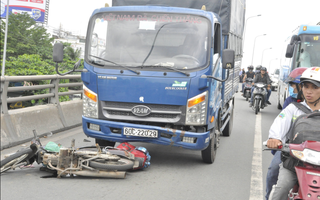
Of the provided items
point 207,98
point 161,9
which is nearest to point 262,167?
point 207,98

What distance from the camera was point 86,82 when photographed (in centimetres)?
672

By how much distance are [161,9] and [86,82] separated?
5.47 feet

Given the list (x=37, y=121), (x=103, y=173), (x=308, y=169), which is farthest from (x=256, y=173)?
(x=37, y=121)

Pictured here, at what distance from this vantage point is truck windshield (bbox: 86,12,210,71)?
662 centimetres

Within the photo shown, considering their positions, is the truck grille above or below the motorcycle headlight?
below

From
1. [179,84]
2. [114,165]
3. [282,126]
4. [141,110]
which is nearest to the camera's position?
[282,126]

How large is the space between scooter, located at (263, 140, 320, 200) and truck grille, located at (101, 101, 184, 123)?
325 centimetres

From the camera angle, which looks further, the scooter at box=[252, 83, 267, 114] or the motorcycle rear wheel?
the scooter at box=[252, 83, 267, 114]

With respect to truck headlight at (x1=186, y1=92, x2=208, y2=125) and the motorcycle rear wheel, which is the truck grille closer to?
truck headlight at (x1=186, y1=92, x2=208, y2=125)

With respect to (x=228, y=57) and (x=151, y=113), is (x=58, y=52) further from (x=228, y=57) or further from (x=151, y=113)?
(x=228, y=57)

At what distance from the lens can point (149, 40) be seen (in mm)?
6777

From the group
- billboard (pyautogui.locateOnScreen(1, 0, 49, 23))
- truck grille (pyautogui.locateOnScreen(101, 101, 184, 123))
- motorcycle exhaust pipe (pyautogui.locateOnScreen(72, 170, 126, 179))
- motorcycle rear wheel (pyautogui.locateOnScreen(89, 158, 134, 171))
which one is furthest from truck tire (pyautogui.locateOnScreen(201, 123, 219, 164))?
billboard (pyautogui.locateOnScreen(1, 0, 49, 23))

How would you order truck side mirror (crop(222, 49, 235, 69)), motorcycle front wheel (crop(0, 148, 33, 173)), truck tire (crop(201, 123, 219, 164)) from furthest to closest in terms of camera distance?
truck tire (crop(201, 123, 219, 164)), truck side mirror (crop(222, 49, 235, 69)), motorcycle front wheel (crop(0, 148, 33, 173))

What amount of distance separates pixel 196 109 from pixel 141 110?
82 centimetres
